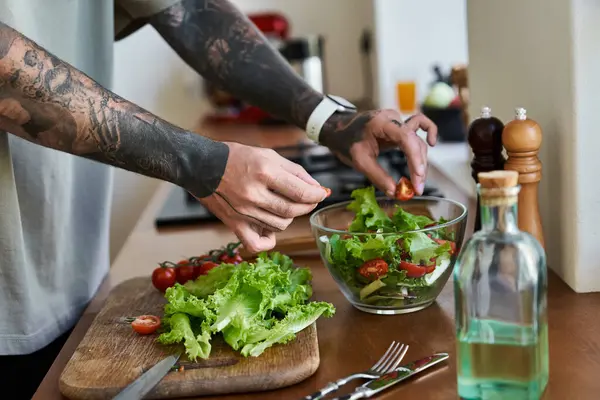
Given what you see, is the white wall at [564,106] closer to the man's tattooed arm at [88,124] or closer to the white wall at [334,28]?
the man's tattooed arm at [88,124]

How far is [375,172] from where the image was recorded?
50.2 inches

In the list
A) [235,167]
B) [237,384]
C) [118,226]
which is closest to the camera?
[237,384]

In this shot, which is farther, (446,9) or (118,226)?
(118,226)

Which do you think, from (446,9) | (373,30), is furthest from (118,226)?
(446,9)

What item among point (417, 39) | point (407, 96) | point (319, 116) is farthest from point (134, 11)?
point (417, 39)

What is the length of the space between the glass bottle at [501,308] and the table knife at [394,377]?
10 cm

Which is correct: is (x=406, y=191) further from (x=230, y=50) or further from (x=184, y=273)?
(x=230, y=50)

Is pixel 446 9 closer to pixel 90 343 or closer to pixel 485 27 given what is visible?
pixel 485 27

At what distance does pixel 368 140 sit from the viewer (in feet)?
4.26

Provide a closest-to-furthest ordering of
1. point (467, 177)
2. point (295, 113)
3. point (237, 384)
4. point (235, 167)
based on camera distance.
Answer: point (237, 384) → point (235, 167) → point (295, 113) → point (467, 177)

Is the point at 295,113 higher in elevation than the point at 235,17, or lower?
lower

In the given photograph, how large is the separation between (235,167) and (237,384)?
0.28 meters

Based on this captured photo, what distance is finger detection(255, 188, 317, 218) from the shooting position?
3.35ft

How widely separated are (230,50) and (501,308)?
2.89ft
